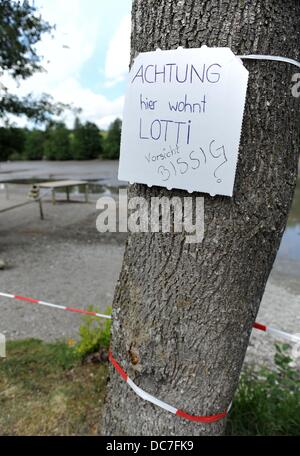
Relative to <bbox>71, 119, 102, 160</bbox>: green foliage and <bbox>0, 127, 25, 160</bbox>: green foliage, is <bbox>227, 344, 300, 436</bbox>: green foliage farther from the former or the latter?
<bbox>71, 119, 102, 160</bbox>: green foliage

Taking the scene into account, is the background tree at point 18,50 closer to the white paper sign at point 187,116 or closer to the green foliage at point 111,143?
the white paper sign at point 187,116

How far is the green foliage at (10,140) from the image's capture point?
6578 millimetres

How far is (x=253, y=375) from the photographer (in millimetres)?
2721

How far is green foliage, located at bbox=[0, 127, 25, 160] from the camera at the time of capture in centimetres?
658

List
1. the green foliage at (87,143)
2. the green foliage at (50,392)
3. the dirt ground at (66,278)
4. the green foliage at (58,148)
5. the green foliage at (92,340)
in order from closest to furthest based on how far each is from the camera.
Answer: the green foliage at (50,392), the green foliage at (92,340), the dirt ground at (66,278), the green foliage at (87,143), the green foliage at (58,148)

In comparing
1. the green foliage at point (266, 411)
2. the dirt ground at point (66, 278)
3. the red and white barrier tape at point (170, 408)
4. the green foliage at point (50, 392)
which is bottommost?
the dirt ground at point (66, 278)

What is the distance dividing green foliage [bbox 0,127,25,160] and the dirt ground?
1.65 m

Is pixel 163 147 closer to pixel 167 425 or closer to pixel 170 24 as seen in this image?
pixel 170 24

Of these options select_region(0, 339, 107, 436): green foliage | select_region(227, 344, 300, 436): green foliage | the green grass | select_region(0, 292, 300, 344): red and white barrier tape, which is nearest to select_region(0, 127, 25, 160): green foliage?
select_region(0, 292, 300, 344): red and white barrier tape

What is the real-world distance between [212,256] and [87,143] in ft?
120

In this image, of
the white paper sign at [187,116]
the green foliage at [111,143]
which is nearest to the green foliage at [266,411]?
the white paper sign at [187,116]

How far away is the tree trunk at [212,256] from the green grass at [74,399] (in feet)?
1.79

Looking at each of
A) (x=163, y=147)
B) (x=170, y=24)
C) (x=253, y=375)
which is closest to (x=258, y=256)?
(x=163, y=147)

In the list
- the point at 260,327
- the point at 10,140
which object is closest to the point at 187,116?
the point at 260,327
